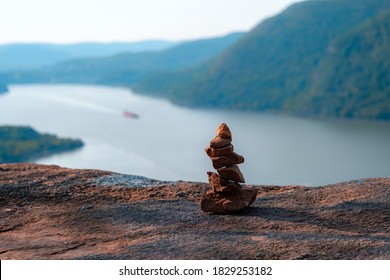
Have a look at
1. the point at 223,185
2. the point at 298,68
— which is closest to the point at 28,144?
the point at 223,185

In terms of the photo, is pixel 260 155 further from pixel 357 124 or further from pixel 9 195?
pixel 9 195

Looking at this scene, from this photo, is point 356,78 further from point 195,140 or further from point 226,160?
point 226,160

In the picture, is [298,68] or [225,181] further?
[298,68]

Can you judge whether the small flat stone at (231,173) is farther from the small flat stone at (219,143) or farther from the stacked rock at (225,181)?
the small flat stone at (219,143)

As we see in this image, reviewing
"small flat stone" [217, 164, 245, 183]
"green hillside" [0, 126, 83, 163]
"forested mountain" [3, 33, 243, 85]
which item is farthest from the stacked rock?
"forested mountain" [3, 33, 243, 85]

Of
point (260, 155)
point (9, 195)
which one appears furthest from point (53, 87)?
point (9, 195)

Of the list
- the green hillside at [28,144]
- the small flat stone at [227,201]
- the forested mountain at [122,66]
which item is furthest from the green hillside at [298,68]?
the small flat stone at [227,201]
